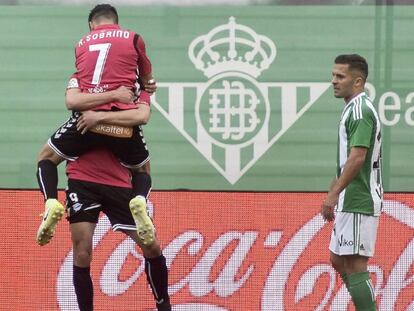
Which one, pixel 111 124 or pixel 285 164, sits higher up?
pixel 111 124

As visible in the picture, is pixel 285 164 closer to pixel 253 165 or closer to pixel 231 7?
pixel 253 165

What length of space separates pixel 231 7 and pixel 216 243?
1507mm

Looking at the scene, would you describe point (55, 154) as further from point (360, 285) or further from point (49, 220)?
point (360, 285)

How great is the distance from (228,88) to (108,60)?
1.34 metres

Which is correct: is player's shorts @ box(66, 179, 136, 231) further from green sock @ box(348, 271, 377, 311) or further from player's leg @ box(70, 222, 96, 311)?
green sock @ box(348, 271, 377, 311)

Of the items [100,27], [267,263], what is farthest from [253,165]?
[100,27]

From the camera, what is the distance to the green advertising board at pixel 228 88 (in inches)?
263

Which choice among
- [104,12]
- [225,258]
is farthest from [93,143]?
[225,258]

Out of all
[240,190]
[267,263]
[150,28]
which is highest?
[150,28]

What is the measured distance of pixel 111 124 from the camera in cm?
545

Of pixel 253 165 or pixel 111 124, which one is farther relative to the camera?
pixel 253 165

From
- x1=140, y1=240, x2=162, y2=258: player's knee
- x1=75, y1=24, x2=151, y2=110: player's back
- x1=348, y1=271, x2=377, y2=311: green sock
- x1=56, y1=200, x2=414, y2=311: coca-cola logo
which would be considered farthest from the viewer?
x1=56, y1=200, x2=414, y2=311: coca-cola logo

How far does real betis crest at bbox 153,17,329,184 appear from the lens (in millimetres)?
6668

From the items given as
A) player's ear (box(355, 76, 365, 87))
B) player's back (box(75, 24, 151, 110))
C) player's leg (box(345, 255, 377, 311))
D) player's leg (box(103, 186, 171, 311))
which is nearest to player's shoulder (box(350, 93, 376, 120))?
player's ear (box(355, 76, 365, 87))
